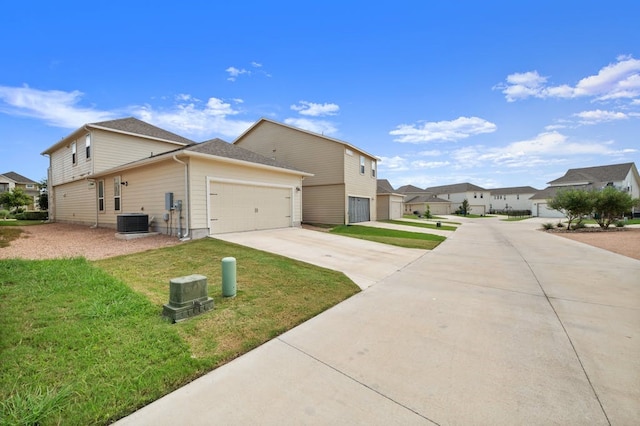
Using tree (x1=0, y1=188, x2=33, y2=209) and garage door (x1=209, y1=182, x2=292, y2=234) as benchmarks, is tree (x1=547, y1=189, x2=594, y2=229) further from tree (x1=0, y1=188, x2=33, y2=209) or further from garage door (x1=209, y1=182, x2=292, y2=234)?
tree (x1=0, y1=188, x2=33, y2=209)

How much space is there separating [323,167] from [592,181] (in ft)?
155

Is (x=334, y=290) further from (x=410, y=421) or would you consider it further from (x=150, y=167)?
(x=150, y=167)

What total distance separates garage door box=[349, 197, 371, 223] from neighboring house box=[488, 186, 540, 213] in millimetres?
51958

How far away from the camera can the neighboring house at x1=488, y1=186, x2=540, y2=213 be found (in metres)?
57.4

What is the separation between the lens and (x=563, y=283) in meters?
5.93

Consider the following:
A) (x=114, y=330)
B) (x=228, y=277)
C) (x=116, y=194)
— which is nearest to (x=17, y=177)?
(x=116, y=194)

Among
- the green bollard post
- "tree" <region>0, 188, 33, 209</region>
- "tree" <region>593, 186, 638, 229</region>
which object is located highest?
"tree" <region>0, 188, 33, 209</region>

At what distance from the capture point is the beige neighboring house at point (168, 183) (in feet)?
34.2

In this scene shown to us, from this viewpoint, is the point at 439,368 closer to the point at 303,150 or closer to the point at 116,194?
the point at 116,194

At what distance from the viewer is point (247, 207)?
12.4 metres

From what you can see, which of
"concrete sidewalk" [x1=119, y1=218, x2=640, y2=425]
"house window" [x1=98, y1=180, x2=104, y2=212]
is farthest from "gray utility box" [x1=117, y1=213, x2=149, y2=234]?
"concrete sidewalk" [x1=119, y1=218, x2=640, y2=425]

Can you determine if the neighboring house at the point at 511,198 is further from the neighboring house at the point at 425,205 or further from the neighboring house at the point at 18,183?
the neighboring house at the point at 18,183

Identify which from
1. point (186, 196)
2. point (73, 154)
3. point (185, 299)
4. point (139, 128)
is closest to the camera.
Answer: point (185, 299)

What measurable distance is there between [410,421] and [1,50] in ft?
58.8
